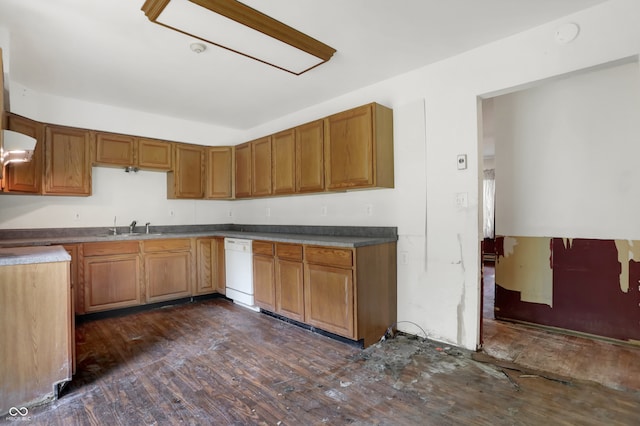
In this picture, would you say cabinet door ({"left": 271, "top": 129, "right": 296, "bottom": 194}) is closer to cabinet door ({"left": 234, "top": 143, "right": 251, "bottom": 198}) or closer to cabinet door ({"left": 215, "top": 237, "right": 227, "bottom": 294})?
cabinet door ({"left": 234, "top": 143, "right": 251, "bottom": 198})

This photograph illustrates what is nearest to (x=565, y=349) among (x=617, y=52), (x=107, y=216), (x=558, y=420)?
(x=558, y=420)

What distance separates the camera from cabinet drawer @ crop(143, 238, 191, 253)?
13.0 feet

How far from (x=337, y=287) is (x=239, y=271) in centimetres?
167

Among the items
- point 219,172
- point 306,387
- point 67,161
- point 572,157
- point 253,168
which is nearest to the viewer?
point 306,387

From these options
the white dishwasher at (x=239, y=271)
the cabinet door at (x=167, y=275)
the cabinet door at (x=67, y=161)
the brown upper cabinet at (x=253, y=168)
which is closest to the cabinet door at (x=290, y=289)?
the white dishwasher at (x=239, y=271)

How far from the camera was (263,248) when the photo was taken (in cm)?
371

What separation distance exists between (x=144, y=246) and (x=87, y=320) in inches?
38.1

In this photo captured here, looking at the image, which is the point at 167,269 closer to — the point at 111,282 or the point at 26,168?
the point at 111,282

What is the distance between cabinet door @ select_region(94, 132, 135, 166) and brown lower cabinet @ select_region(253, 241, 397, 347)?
2237 mm

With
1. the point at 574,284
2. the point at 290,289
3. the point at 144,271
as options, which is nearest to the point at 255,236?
the point at 290,289

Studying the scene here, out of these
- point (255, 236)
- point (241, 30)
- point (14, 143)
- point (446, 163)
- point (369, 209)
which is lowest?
point (255, 236)

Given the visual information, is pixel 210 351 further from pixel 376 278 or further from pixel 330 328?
pixel 376 278

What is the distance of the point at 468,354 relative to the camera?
2668 millimetres

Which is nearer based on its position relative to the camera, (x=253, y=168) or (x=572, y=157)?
(x=572, y=157)
